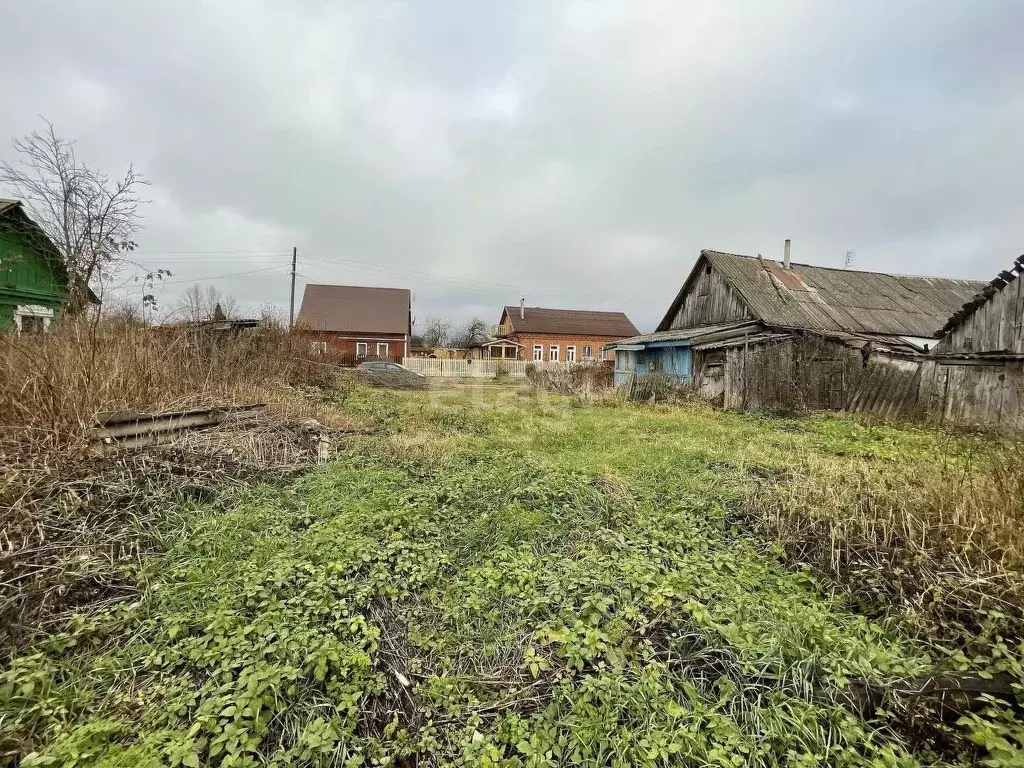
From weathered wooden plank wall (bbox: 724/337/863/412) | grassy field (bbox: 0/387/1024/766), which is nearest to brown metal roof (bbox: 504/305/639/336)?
weathered wooden plank wall (bbox: 724/337/863/412)

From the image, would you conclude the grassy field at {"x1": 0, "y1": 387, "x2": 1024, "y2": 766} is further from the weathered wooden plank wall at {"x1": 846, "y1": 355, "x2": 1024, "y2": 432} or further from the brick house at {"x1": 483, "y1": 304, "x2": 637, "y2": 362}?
the brick house at {"x1": 483, "y1": 304, "x2": 637, "y2": 362}

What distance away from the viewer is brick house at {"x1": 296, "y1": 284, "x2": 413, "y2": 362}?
33844 mm

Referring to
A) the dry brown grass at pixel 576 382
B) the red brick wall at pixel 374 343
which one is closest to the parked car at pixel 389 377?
the dry brown grass at pixel 576 382

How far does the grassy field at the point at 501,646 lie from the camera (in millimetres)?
2055

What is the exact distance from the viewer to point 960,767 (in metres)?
1.91

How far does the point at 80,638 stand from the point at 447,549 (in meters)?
2.28

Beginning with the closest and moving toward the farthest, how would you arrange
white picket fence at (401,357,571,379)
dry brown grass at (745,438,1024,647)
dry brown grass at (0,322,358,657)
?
1. dry brown grass at (745,438,1024,647)
2. dry brown grass at (0,322,358,657)
3. white picket fence at (401,357,571,379)

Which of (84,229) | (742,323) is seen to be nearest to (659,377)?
(742,323)

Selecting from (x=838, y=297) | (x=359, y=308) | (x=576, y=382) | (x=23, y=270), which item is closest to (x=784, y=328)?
(x=838, y=297)

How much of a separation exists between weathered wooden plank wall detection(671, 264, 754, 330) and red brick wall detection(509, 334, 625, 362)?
72.7 ft

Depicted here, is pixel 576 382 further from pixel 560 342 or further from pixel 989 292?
pixel 560 342

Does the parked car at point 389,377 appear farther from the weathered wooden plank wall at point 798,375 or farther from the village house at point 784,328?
the weathered wooden plank wall at point 798,375

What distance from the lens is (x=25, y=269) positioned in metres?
14.3

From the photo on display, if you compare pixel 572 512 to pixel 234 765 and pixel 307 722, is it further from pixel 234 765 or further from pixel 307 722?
pixel 234 765
